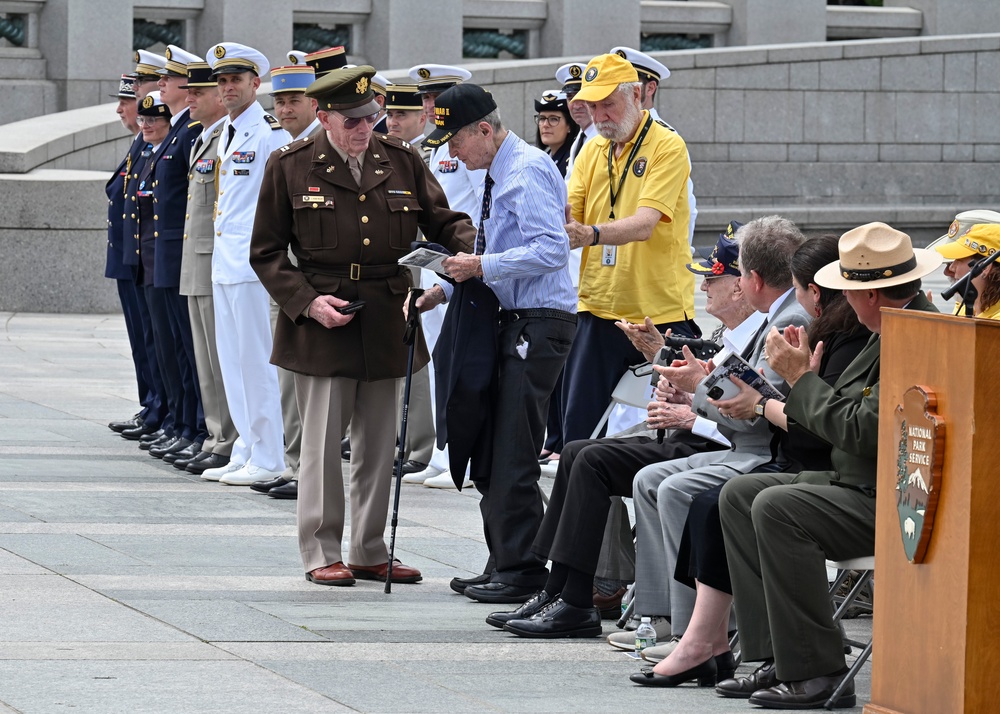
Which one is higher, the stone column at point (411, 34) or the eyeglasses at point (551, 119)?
the stone column at point (411, 34)

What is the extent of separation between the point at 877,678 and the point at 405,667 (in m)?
1.53

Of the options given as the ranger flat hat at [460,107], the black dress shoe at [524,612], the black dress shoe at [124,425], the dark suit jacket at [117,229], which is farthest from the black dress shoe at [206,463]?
the black dress shoe at [524,612]

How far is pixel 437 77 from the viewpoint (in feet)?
33.4

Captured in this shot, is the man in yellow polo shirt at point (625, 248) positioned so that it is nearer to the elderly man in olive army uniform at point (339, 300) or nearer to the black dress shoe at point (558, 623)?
the elderly man in olive army uniform at point (339, 300)

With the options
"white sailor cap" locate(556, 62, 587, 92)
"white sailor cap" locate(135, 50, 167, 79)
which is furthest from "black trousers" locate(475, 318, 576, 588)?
"white sailor cap" locate(135, 50, 167, 79)

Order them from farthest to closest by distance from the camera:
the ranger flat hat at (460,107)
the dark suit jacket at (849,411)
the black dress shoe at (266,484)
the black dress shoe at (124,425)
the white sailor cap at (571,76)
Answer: the black dress shoe at (124,425)
the white sailor cap at (571,76)
the black dress shoe at (266,484)
the ranger flat hat at (460,107)
the dark suit jacket at (849,411)

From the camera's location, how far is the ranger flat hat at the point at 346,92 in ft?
22.5

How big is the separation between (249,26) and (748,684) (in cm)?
1832

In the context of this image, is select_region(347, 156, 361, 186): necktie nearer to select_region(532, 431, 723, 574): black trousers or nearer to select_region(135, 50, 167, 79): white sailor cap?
select_region(532, 431, 723, 574): black trousers

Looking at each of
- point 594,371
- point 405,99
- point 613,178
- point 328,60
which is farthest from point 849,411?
point 405,99

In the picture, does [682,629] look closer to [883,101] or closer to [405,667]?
[405,667]

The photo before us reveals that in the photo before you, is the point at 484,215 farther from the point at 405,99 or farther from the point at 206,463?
the point at 206,463

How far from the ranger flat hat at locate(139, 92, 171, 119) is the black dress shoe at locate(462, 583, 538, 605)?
16.0 feet

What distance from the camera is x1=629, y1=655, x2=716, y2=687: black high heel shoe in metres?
5.48
